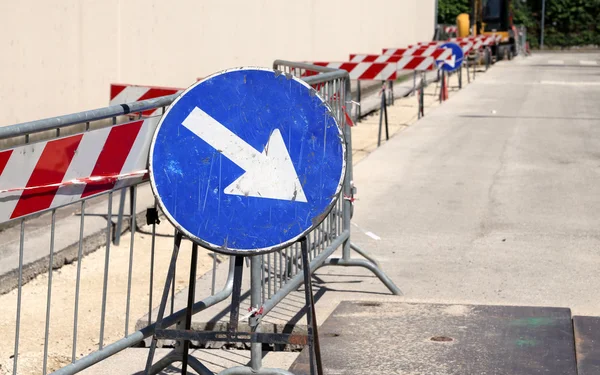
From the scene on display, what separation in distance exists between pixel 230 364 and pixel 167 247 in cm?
331

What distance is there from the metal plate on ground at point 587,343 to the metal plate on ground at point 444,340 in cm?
4

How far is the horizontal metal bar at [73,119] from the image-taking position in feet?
13.5

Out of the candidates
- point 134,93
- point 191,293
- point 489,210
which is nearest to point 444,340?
point 191,293

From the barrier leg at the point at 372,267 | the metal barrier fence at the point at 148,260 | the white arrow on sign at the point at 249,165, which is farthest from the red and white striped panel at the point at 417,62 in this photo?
the white arrow on sign at the point at 249,165

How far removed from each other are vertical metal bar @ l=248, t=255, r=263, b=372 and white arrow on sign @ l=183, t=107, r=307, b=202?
2.08 feet

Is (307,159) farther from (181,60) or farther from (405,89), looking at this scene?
(405,89)

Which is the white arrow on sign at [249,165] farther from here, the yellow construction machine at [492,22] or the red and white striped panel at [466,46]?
the yellow construction machine at [492,22]

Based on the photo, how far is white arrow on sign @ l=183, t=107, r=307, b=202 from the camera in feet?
14.4

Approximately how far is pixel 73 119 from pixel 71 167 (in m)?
0.21

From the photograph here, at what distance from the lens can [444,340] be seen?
234 inches

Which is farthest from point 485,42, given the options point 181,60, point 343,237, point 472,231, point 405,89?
point 343,237

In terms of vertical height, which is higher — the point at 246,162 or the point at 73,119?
the point at 73,119

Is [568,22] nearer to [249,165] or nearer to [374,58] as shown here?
[374,58]

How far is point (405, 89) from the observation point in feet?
93.1
